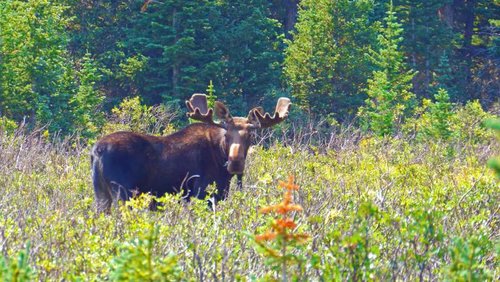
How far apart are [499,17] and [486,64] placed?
181 cm

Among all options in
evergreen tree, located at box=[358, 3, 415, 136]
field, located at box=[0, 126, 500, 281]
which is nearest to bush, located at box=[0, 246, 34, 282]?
field, located at box=[0, 126, 500, 281]

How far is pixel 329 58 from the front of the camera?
107ft

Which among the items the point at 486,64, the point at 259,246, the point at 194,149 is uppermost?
the point at 259,246

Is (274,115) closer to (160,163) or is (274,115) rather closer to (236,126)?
(236,126)

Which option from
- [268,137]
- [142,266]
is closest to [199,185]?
[142,266]

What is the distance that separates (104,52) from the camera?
1336 inches

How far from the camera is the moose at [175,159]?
1171 cm

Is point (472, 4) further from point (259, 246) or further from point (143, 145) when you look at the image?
point (259, 246)

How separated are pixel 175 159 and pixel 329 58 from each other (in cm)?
2075

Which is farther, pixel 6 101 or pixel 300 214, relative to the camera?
pixel 6 101

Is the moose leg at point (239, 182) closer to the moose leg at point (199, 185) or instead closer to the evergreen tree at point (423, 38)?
the moose leg at point (199, 185)

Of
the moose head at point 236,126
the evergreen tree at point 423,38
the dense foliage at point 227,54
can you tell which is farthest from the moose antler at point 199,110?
the evergreen tree at point 423,38

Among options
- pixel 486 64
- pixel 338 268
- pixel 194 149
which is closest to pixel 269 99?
pixel 486 64

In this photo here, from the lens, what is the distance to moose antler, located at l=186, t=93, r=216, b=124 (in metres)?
13.1
